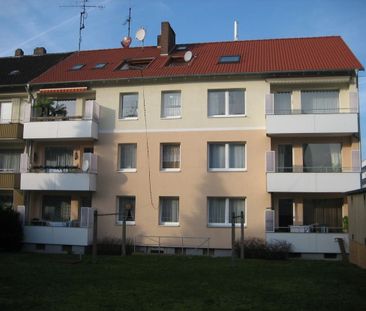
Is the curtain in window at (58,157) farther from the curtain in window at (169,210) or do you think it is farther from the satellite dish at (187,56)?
the satellite dish at (187,56)

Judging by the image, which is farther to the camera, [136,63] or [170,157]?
[136,63]

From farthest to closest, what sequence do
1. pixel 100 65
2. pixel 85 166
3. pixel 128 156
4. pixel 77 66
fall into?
pixel 77 66 → pixel 100 65 → pixel 128 156 → pixel 85 166

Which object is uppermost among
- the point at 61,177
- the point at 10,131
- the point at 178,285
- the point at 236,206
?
the point at 10,131

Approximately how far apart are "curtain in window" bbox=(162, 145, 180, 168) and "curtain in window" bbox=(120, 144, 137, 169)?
1712mm

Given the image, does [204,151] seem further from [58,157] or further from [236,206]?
[58,157]

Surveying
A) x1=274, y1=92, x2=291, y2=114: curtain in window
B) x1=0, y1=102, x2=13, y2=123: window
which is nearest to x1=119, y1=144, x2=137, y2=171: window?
x1=0, y1=102, x2=13, y2=123: window

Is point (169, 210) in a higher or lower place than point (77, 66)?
lower

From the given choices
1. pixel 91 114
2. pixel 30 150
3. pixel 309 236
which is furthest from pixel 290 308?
pixel 30 150

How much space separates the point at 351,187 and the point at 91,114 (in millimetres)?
13891

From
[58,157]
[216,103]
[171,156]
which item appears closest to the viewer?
[216,103]

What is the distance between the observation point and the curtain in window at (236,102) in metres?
25.0

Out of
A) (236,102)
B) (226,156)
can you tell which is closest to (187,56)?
(236,102)

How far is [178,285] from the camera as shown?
45.6ft

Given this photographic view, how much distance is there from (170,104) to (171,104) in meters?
0.06
